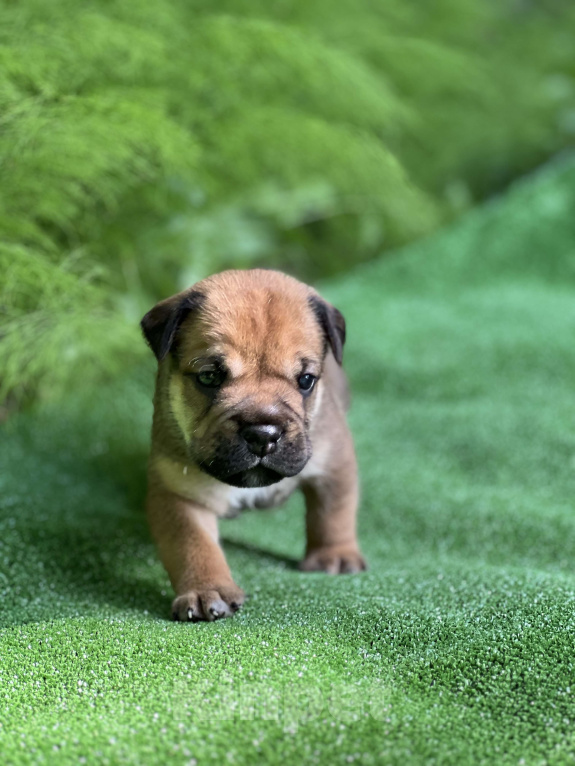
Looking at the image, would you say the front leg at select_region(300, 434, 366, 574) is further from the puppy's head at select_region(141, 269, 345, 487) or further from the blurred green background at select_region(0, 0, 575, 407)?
the blurred green background at select_region(0, 0, 575, 407)

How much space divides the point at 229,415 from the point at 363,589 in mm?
816

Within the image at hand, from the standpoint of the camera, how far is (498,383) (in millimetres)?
5121

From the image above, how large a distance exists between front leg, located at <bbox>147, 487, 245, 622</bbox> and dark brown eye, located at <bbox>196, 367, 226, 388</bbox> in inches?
19.5

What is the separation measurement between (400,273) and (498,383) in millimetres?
2034

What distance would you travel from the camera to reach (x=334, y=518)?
10.7ft

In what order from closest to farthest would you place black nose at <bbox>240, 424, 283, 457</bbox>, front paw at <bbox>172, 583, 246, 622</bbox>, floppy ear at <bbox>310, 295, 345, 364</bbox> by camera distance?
black nose at <bbox>240, 424, 283, 457</bbox> → front paw at <bbox>172, 583, 246, 622</bbox> → floppy ear at <bbox>310, 295, 345, 364</bbox>

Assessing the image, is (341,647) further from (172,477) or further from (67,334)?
(67,334)

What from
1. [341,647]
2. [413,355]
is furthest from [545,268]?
[341,647]

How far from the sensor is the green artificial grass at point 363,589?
186 centimetres

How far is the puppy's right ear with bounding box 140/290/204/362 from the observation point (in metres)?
2.73

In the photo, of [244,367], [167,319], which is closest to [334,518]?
[244,367]

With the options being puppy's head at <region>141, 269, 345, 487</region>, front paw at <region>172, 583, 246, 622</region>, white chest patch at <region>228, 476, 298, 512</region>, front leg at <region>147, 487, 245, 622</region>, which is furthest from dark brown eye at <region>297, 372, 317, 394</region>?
front paw at <region>172, 583, 246, 622</region>

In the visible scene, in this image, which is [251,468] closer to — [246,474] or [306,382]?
[246,474]

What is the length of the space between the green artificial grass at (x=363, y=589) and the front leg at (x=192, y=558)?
3.7 inches
